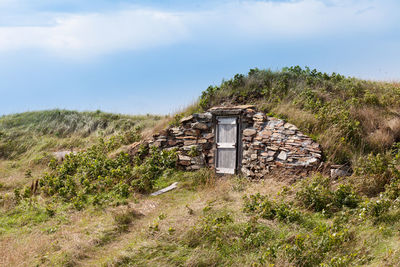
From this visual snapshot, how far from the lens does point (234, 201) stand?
28.6 ft

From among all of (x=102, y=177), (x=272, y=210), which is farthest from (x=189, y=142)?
(x=272, y=210)

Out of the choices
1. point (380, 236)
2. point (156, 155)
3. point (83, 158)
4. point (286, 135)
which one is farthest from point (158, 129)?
point (380, 236)

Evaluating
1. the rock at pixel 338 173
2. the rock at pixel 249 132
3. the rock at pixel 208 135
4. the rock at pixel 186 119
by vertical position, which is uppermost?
the rock at pixel 186 119

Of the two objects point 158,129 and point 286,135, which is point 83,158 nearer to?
point 158,129

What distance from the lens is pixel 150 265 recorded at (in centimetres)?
585

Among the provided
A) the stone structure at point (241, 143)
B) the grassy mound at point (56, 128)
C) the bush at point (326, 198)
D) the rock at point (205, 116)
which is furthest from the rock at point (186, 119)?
the bush at point (326, 198)

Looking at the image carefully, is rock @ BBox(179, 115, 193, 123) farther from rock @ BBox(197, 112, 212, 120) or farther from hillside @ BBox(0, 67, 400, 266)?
hillside @ BBox(0, 67, 400, 266)

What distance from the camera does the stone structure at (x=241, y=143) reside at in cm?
1038

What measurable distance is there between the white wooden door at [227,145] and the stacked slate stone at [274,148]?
36 centimetres

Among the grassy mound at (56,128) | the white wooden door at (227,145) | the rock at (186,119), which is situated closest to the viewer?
the white wooden door at (227,145)

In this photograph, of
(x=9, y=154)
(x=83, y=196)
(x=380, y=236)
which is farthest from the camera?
(x=9, y=154)

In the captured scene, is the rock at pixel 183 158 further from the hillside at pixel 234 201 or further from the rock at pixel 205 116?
the rock at pixel 205 116

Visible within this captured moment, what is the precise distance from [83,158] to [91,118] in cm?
818

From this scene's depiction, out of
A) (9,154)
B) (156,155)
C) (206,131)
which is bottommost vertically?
(9,154)
